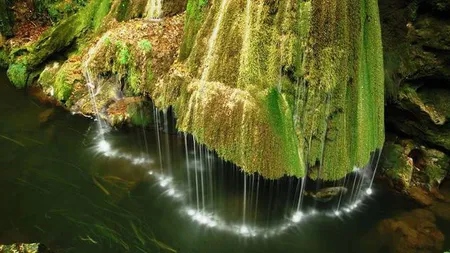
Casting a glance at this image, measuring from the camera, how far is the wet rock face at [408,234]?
722 cm

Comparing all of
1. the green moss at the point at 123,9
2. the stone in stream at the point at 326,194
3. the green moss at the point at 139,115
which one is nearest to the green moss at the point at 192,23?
the green moss at the point at 139,115

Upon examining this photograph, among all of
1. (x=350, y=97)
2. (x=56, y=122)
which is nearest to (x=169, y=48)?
(x=56, y=122)

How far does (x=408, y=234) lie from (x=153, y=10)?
8.72 meters

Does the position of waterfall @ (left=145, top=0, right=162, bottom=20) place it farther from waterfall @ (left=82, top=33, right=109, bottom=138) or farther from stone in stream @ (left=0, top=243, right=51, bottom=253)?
stone in stream @ (left=0, top=243, right=51, bottom=253)

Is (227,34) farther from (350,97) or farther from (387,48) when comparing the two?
(387,48)

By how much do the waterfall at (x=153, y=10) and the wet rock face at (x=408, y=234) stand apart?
799 centimetres

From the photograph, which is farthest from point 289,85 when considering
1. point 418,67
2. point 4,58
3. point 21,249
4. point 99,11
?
point 4,58

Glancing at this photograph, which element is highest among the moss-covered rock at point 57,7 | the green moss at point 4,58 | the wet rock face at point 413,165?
the moss-covered rock at point 57,7

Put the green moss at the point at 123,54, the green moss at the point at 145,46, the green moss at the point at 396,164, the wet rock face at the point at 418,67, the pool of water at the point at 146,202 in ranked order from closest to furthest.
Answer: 1. the pool of water at the point at 146,202
2. the wet rock face at the point at 418,67
3. the green moss at the point at 396,164
4. the green moss at the point at 145,46
5. the green moss at the point at 123,54

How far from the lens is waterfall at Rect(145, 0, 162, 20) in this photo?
33.5 ft

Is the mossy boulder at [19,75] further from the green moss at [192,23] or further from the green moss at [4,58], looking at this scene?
the green moss at [192,23]

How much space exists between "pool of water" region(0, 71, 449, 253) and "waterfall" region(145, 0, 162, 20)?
3.41 meters

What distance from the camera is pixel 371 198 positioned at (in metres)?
8.48

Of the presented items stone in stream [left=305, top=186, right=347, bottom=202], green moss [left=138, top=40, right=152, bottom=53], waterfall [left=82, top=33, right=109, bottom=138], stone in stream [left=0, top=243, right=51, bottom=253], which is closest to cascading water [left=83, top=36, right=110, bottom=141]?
waterfall [left=82, top=33, right=109, bottom=138]
